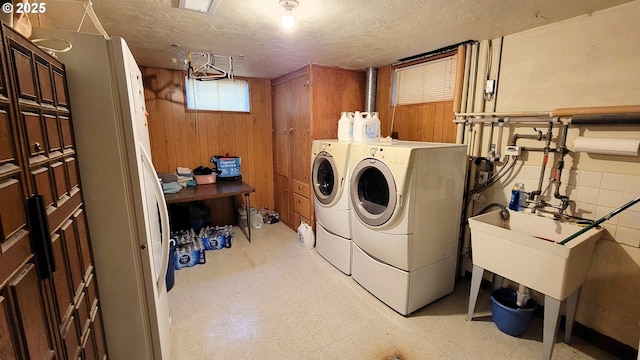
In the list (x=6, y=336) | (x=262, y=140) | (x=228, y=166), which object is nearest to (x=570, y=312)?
(x=6, y=336)

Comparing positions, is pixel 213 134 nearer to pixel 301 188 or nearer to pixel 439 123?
pixel 301 188

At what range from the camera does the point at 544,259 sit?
5.26ft

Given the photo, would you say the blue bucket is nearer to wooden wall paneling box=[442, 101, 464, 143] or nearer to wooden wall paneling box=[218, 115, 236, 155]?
wooden wall paneling box=[442, 101, 464, 143]

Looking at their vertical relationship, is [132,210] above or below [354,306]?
above

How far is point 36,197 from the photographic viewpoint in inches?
29.6

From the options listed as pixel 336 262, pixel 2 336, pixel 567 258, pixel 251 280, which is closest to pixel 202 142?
pixel 251 280

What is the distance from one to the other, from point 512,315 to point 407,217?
956 millimetres

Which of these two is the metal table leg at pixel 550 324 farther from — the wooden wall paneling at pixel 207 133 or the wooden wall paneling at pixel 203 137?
the wooden wall paneling at pixel 203 137

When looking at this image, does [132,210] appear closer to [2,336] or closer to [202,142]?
[2,336]

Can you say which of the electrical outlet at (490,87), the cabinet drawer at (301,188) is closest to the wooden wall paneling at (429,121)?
the electrical outlet at (490,87)

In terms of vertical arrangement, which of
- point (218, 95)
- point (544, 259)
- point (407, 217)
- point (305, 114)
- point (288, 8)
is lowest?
point (544, 259)

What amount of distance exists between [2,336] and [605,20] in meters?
2.92

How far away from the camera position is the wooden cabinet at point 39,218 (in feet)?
2.12

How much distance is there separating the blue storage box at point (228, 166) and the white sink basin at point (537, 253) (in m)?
2.86
